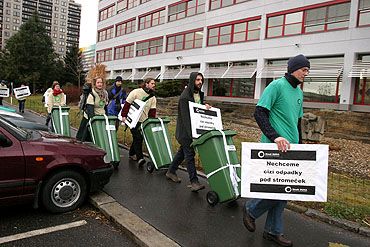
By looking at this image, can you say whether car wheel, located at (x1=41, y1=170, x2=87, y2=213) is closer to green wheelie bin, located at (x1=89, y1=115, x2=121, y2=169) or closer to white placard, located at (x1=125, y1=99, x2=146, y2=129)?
green wheelie bin, located at (x1=89, y1=115, x2=121, y2=169)

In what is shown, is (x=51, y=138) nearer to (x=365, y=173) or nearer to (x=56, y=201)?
(x=56, y=201)

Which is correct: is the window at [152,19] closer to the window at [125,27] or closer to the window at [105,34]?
the window at [125,27]

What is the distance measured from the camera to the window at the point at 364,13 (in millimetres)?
19984

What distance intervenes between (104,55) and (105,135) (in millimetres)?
46980

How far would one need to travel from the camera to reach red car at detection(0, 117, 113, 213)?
3928mm

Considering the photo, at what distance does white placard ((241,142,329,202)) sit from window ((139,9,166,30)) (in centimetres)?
3625

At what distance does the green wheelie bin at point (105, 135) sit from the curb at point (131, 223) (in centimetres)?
142

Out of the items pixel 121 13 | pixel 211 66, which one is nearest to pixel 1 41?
pixel 121 13

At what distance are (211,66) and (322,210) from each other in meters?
26.7

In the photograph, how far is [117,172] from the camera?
21.2 ft

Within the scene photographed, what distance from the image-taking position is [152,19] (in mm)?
39438

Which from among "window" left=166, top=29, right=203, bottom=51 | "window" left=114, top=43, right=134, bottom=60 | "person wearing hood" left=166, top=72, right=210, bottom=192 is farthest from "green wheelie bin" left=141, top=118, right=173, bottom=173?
"window" left=114, top=43, right=134, bottom=60

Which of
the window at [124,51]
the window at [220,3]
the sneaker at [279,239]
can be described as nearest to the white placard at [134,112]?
the sneaker at [279,239]

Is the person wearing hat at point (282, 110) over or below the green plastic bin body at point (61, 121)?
over
